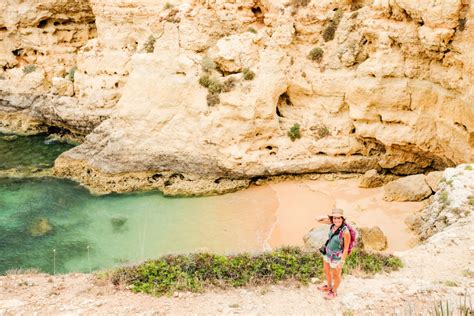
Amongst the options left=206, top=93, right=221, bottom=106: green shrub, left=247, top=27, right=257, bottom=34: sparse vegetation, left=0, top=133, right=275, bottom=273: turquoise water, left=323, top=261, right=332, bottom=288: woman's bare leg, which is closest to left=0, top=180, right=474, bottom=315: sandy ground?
left=323, top=261, right=332, bottom=288: woman's bare leg

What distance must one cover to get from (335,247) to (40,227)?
1471 cm

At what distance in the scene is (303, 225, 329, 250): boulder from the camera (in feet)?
49.4

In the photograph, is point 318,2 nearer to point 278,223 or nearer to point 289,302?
point 278,223

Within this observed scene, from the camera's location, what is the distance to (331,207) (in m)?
18.9

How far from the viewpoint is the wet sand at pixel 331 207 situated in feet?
55.3

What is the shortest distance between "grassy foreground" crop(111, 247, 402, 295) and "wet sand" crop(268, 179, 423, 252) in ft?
15.9

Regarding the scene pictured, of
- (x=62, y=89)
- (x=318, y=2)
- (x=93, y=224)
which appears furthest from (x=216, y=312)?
(x=62, y=89)

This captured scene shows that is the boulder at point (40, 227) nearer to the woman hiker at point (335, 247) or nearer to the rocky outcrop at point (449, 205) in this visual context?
the woman hiker at point (335, 247)

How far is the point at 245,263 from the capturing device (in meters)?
10.9

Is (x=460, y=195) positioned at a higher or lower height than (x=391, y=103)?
lower

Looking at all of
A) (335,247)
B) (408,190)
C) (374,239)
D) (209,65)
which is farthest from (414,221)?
(209,65)

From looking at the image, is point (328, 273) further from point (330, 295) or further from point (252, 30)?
point (252, 30)

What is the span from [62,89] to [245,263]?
2215 centimetres


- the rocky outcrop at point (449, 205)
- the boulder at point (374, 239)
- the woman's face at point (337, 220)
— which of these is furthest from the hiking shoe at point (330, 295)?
the rocky outcrop at point (449, 205)
